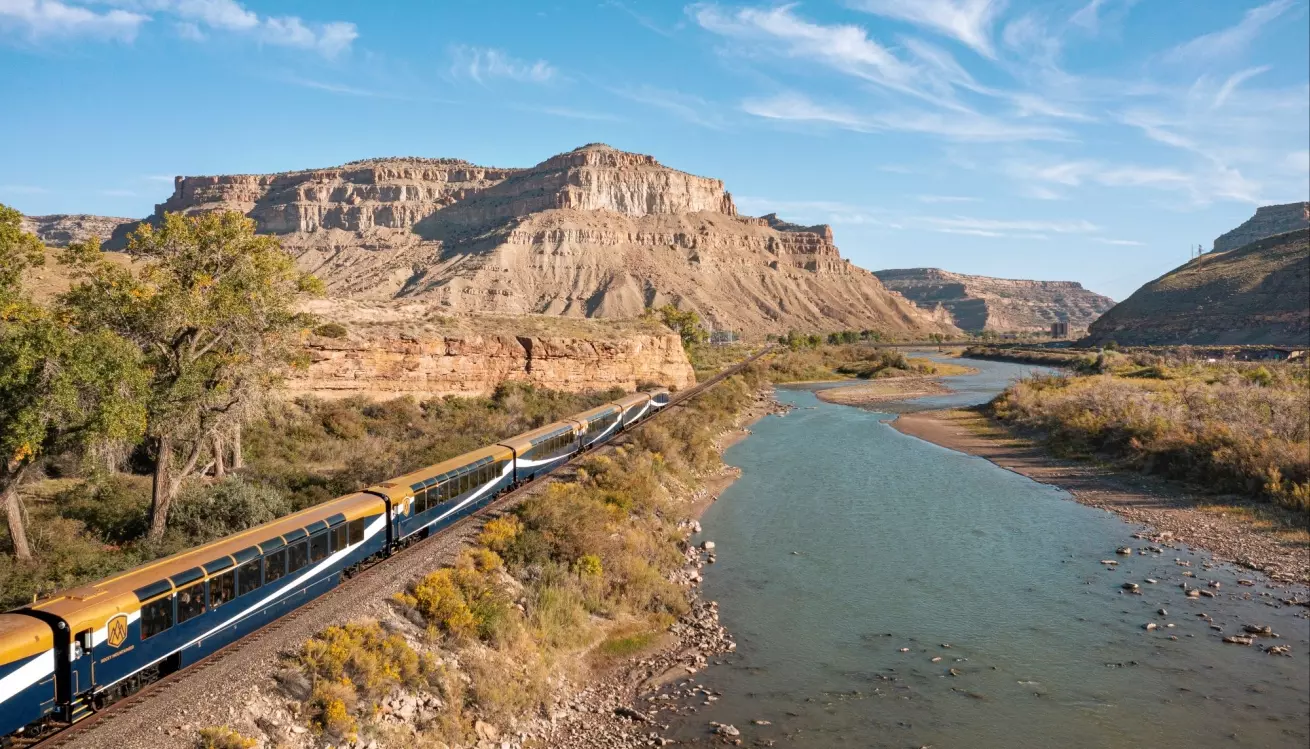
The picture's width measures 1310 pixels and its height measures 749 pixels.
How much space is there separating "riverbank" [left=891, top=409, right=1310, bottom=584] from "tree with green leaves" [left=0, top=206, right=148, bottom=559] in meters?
28.1

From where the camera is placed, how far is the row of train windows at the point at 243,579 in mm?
10602

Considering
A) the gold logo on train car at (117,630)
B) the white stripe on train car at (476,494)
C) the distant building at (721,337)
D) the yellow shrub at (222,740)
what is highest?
the distant building at (721,337)

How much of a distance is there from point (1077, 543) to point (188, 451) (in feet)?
85.7

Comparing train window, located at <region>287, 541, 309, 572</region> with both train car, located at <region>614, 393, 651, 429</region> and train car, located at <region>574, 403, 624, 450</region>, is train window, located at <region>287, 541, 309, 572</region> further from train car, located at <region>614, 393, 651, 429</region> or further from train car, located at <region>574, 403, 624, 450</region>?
train car, located at <region>614, 393, 651, 429</region>

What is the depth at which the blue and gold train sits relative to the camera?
9117mm

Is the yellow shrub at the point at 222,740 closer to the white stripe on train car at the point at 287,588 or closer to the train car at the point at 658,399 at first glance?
the white stripe on train car at the point at 287,588

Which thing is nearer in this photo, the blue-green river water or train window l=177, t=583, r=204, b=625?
train window l=177, t=583, r=204, b=625

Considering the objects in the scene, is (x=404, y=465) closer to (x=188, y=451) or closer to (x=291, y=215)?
(x=188, y=451)

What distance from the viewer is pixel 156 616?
10539mm

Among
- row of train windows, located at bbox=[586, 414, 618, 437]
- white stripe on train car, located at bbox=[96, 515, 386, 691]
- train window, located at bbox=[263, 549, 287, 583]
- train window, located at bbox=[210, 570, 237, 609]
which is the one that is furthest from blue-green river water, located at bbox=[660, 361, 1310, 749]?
train window, located at bbox=[210, 570, 237, 609]

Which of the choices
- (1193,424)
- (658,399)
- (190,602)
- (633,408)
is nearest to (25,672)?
(190,602)

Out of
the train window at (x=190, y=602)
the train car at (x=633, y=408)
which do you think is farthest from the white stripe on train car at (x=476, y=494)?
the train car at (x=633, y=408)

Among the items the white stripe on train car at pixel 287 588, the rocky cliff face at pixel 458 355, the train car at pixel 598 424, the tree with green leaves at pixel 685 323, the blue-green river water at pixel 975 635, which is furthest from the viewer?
the tree with green leaves at pixel 685 323

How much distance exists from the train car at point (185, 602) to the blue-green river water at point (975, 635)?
7007 millimetres
